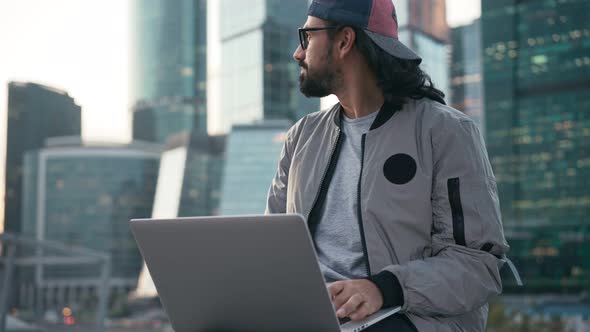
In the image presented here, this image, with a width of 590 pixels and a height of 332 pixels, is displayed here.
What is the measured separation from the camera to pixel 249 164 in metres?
56.5

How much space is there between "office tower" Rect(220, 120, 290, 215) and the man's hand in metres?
54.1

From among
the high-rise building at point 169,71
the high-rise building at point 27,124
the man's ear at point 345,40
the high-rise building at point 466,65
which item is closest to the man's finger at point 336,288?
the man's ear at point 345,40

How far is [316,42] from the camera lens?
1.25 meters

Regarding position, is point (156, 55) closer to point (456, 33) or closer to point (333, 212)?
point (456, 33)

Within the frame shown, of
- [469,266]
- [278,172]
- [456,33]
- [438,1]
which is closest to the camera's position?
[469,266]

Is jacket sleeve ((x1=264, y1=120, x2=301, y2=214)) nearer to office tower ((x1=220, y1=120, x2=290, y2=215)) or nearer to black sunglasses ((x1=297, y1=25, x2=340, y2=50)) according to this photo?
black sunglasses ((x1=297, y1=25, x2=340, y2=50))

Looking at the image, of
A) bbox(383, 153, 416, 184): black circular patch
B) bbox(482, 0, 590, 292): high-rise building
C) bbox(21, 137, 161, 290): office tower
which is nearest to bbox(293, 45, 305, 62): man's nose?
bbox(383, 153, 416, 184): black circular patch

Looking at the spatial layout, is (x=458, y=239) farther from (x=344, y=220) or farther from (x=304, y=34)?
(x=304, y=34)

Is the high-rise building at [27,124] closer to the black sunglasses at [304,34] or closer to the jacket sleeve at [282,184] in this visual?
the jacket sleeve at [282,184]

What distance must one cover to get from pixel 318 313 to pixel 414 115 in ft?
1.33

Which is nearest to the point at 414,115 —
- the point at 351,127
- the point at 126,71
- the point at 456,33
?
the point at 351,127

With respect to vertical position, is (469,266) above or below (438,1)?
below

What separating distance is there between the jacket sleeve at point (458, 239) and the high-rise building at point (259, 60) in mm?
57364

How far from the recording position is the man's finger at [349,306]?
3.28ft
